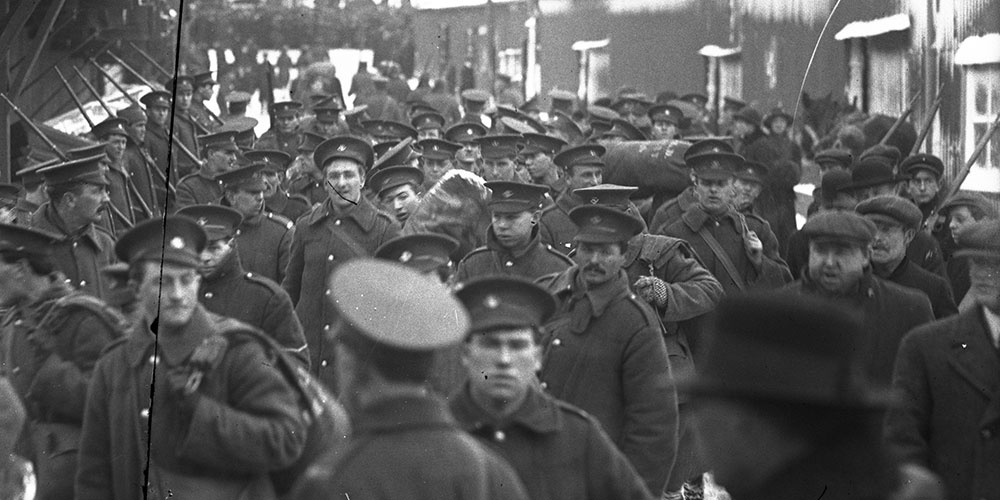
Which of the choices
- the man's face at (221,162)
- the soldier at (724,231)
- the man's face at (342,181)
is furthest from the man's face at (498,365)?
the man's face at (221,162)

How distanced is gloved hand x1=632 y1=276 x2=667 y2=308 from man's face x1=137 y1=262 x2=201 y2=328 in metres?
1.86

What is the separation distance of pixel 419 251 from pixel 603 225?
2.84 ft

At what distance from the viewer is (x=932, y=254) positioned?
555 centimetres

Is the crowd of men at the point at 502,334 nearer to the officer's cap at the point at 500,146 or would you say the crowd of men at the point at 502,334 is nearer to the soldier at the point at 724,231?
the soldier at the point at 724,231

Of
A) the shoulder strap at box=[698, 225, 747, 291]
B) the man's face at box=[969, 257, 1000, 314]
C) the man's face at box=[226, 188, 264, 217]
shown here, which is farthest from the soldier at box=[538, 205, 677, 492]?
the man's face at box=[226, 188, 264, 217]

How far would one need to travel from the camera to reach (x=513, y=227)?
19.6 ft

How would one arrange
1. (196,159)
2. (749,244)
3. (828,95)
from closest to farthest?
(749,244), (828,95), (196,159)

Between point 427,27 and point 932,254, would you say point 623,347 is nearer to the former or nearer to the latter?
point 932,254

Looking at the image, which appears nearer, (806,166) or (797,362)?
(797,362)

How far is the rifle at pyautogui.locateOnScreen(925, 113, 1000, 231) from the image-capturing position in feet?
17.8

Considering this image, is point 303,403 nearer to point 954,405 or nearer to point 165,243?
point 165,243

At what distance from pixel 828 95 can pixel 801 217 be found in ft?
1.75

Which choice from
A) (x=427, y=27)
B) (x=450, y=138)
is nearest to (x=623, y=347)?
(x=427, y=27)

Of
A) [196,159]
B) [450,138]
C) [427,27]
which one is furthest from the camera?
[450,138]
